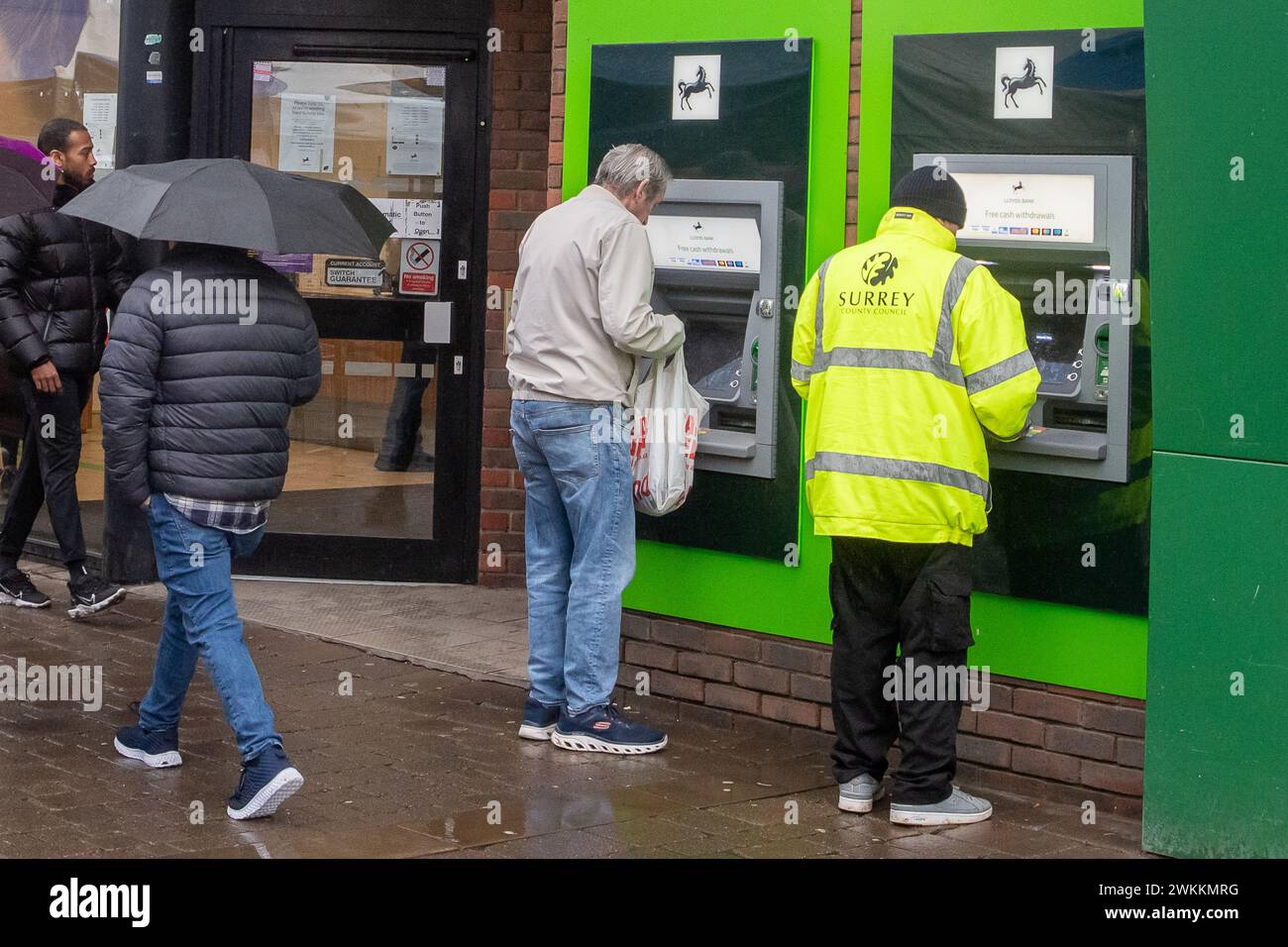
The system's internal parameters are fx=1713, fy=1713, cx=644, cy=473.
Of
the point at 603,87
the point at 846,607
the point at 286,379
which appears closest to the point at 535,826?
the point at 846,607

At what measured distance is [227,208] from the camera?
4.79m

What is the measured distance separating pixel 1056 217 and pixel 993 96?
45 centimetres

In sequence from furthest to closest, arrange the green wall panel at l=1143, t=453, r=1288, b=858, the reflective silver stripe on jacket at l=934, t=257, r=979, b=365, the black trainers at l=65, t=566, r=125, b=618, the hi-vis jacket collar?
the black trainers at l=65, t=566, r=125, b=618, the hi-vis jacket collar, the reflective silver stripe on jacket at l=934, t=257, r=979, b=365, the green wall panel at l=1143, t=453, r=1288, b=858

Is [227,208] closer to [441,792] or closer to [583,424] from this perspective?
[583,424]

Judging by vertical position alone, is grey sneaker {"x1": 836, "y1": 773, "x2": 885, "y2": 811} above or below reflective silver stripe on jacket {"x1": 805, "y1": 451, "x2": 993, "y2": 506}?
below

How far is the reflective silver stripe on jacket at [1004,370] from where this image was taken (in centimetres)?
471

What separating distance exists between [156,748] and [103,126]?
12.7 ft

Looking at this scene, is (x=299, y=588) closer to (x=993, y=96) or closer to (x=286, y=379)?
(x=286, y=379)

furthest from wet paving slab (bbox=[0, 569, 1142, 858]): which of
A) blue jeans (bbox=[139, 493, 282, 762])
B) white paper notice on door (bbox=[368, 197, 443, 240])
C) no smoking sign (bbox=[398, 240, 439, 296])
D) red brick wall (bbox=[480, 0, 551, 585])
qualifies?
white paper notice on door (bbox=[368, 197, 443, 240])

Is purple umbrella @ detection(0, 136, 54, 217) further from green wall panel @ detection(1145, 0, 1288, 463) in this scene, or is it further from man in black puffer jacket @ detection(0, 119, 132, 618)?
green wall panel @ detection(1145, 0, 1288, 463)

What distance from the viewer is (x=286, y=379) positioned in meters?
4.90

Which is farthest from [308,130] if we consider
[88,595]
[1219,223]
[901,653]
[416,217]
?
[1219,223]

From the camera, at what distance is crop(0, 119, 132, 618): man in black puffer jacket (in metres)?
7.02

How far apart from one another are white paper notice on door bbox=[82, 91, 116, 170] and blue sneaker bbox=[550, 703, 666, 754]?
3.95m
